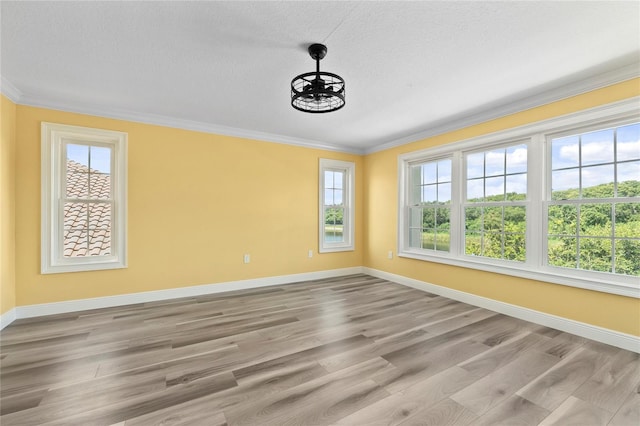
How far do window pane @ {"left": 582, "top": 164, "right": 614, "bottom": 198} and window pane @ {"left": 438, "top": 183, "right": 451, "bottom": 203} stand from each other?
1.57 m

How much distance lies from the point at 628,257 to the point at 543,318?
97 cm

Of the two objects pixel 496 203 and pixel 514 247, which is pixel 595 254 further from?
pixel 496 203

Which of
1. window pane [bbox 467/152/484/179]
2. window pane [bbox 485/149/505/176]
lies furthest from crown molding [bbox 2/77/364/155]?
window pane [bbox 485/149/505/176]

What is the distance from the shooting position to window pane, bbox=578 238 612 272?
9.01ft

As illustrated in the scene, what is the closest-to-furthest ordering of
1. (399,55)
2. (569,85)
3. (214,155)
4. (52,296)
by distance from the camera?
1. (399,55)
2. (569,85)
3. (52,296)
4. (214,155)

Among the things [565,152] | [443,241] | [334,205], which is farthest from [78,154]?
[565,152]

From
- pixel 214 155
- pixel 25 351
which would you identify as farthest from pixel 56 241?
pixel 214 155

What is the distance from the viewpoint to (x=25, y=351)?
95.7 inches

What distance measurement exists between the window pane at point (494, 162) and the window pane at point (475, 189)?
0.16m

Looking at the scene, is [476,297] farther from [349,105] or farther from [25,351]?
[25,351]

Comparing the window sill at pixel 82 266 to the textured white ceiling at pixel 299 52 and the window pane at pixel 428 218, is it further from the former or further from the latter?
the window pane at pixel 428 218

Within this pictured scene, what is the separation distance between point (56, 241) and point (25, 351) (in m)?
1.45

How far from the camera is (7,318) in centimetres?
299

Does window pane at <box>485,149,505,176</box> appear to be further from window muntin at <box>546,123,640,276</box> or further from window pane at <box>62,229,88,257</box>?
window pane at <box>62,229,88,257</box>
